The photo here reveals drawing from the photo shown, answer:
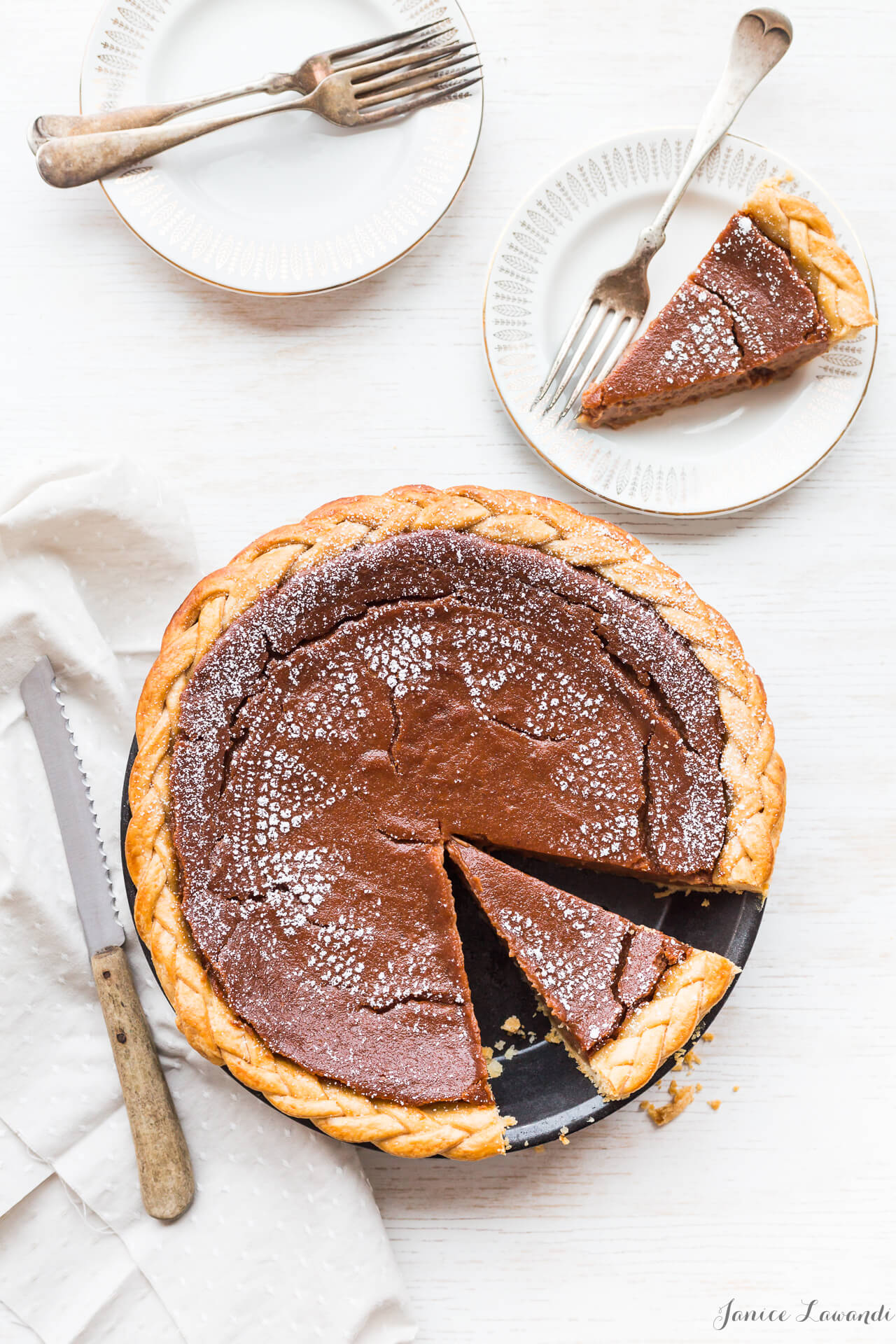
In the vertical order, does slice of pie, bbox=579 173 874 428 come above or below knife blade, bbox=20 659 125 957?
above

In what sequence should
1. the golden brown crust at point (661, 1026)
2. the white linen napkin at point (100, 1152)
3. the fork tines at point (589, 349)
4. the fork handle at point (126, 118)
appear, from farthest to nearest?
the fork tines at point (589, 349) < the fork handle at point (126, 118) < the white linen napkin at point (100, 1152) < the golden brown crust at point (661, 1026)

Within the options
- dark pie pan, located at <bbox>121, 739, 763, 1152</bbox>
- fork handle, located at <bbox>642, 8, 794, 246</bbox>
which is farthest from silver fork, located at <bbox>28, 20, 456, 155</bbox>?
dark pie pan, located at <bbox>121, 739, 763, 1152</bbox>

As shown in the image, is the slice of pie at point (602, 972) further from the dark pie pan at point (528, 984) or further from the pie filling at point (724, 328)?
the pie filling at point (724, 328)

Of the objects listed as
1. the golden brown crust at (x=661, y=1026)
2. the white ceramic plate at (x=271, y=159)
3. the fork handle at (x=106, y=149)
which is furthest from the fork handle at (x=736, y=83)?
the golden brown crust at (x=661, y=1026)

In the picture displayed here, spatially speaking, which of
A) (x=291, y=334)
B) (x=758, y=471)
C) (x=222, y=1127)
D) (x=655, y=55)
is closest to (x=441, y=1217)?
(x=222, y=1127)

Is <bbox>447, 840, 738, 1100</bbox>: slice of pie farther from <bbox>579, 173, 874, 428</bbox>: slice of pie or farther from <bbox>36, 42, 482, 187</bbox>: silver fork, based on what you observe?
<bbox>36, 42, 482, 187</bbox>: silver fork

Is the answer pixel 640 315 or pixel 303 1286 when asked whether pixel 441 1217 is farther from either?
pixel 640 315
